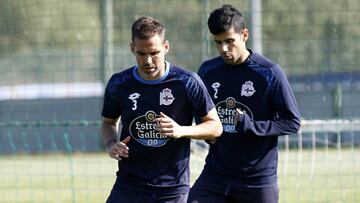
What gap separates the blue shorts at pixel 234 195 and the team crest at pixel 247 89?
654 mm

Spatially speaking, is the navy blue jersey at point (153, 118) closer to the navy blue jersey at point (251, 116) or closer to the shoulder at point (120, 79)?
the shoulder at point (120, 79)

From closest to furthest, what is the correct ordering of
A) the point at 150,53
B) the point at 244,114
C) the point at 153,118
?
the point at 150,53 → the point at 153,118 → the point at 244,114

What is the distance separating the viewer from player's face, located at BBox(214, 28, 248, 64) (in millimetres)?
7320

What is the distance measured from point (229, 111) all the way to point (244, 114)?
180 millimetres

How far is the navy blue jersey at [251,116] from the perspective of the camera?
739cm

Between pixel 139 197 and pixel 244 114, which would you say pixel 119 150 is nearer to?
pixel 139 197

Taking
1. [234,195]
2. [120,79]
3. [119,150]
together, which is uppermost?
[120,79]

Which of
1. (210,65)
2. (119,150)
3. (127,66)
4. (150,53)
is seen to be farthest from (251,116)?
(127,66)

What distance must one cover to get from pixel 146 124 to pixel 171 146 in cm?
21

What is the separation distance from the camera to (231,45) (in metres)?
7.34

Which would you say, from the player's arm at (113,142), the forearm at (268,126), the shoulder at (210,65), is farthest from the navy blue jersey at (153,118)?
the shoulder at (210,65)

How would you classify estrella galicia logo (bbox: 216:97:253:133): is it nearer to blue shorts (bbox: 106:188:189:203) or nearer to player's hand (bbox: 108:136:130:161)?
blue shorts (bbox: 106:188:189:203)

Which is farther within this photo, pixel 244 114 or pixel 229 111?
pixel 229 111

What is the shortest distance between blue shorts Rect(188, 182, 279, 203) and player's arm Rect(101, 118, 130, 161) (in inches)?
36.9
